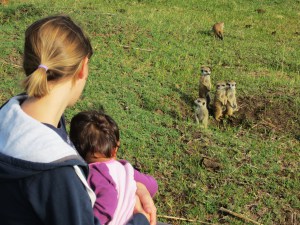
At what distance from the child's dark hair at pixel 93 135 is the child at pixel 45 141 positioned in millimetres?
592

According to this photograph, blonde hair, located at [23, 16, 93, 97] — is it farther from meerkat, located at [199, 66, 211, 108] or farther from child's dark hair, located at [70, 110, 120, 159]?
meerkat, located at [199, 66, 211, 108]

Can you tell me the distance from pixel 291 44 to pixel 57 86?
7.00 m

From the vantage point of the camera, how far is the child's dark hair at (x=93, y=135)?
2.57 metres

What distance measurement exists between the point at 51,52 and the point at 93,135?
83 centimetres

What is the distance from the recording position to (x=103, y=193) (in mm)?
2275

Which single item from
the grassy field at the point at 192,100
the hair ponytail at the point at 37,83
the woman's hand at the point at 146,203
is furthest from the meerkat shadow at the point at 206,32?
the hair ponytail at the point at 37,83

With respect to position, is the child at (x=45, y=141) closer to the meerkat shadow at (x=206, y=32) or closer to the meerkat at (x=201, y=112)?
the meerkat at (x=201, y=112)

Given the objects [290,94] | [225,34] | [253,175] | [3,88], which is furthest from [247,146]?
[225,34]

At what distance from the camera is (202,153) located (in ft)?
14.2

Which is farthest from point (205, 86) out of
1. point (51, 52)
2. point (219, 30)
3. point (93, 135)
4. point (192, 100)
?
point (51, 52)

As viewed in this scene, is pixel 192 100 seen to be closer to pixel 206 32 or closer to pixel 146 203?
pixel 206 32

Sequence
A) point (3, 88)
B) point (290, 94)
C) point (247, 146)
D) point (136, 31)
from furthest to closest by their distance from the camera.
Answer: point (136, 31) < point (290, 94) < point (3, 88) < point (247, 146)

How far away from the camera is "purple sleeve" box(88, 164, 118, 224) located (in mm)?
2234

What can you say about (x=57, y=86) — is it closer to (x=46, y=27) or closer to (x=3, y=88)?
(x=46, y=27)
